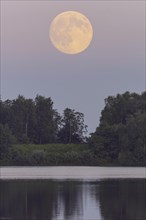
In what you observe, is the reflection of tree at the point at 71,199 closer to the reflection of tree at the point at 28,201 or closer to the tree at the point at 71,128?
the reflection of tree at the point at 28,201

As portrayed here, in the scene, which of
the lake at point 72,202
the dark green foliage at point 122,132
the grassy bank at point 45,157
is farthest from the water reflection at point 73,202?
the grassy bank at point 45,157

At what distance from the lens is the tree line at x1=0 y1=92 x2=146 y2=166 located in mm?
108125

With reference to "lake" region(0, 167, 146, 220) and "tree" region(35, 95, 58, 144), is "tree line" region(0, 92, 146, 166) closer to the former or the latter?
"tree" region(35, 95, 58, 144)

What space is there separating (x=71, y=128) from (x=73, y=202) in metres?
87.7

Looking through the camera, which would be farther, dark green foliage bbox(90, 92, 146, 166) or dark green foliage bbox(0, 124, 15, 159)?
dark green foliage bbox(0, 124, 15, 159)

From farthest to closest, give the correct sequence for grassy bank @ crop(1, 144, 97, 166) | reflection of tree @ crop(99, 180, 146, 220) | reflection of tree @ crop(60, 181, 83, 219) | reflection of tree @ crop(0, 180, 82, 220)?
grassy bank @ crop(1, 144, 97, 166)
reflection of tree @ crop(60, 181, 83, 219)
reflection of tree @ crop(0, 180, 82, 220)
reflection of tree @ crop(99, 180, 146, 220)

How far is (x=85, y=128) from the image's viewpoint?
131 meters

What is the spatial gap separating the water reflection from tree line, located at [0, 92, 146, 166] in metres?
51.0

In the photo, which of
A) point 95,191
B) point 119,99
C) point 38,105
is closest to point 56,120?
point 38,105

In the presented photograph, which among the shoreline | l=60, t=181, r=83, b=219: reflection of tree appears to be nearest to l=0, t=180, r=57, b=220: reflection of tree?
l=60, t=181, r=83, b=219: reflection of tree

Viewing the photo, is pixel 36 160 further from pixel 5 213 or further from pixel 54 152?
pixel 5 213

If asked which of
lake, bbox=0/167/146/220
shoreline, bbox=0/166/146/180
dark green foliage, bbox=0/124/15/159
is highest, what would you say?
dark green foliage, bbox=0/124/15/159

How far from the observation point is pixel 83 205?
41.4 metres

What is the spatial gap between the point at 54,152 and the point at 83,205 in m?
74.3
